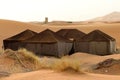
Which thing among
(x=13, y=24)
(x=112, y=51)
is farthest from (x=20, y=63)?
(x=13, y=24)

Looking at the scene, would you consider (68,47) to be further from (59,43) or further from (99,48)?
(99,48)

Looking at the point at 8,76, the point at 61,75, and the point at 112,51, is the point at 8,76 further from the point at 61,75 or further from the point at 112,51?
the point at 112,51

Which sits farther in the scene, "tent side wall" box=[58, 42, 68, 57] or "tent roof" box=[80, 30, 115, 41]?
"tent roof" box=[80, 30, 115, 41]

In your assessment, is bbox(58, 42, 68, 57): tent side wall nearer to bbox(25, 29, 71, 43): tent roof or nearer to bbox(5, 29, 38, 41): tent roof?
bbox(25, 29, 71, 43): tent roof

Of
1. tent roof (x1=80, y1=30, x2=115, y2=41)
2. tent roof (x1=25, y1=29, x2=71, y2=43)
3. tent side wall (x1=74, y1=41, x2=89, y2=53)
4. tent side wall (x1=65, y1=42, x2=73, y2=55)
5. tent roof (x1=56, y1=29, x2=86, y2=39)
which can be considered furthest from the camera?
tent roof (x1=56, y1=29, x2=86, y2=39)

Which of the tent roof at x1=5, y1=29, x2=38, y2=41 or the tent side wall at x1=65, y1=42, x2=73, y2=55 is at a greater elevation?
the tent roof at x1=5, y1=29, x2=38, y2=41

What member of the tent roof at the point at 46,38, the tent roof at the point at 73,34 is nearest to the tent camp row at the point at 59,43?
the tent roof at the point at 46,38

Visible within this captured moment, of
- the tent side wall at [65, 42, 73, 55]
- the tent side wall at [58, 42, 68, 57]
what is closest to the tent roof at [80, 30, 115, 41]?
the tent side wall at [65, 42, 73, 55]

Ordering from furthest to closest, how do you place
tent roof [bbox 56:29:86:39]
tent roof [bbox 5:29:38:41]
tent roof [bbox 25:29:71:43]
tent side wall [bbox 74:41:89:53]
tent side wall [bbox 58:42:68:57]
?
1. tent roof [bbox 56:29:86:39]
2. tent roof [bbox 5:29:38:41]
3. tent side wall [bbox 74:41:89:53]
4. tent roof [bbox 25:29:71:43]
5. tent side wall [bbox 58:42:68:57]

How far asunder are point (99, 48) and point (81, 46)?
1.84m

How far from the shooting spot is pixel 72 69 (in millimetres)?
11406

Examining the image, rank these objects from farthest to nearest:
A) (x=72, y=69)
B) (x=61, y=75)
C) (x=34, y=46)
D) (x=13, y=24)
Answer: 1. (x=13, y=24)
2. (x=34, y=46)
3. (x=72, y=69)
4. (x=61, y=75)

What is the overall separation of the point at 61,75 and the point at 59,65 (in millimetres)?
913

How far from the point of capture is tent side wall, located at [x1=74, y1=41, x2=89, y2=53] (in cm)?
3614
